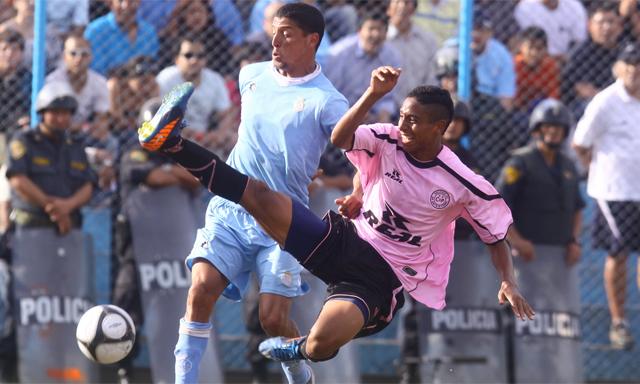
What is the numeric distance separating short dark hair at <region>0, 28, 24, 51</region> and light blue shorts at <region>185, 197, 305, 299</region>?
353 cm

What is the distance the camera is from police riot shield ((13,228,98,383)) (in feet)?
32.8

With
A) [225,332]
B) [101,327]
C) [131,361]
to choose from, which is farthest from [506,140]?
[101,327]

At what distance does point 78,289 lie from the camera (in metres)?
10.2

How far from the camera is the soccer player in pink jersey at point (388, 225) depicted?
7.00 metres

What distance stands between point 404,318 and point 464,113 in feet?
5.55

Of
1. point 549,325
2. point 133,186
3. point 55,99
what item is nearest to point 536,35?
point 549,325

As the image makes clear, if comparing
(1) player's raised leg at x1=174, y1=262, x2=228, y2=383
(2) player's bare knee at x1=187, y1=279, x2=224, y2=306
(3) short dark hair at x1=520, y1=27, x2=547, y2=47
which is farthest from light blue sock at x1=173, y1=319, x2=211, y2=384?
(3) short dark hair at x1=520, y1=27, x2=547, y2=47

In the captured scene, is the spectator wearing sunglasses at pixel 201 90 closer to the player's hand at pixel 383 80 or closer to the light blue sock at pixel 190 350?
the light blue sock at pixel 190 350

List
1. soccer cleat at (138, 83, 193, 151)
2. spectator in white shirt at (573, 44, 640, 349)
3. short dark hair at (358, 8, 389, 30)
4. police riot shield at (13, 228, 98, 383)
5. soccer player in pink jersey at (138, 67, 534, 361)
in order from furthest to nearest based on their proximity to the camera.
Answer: short dark hair at (358, 8, 389, 30), spectator in white shirt at (573, 44, 640, 349), police riot shield at (13, 228, 98, 383), soccer player in pink jersey at (138, 67, 534, 361), soccer cleat at (138, 83, 193, 151)

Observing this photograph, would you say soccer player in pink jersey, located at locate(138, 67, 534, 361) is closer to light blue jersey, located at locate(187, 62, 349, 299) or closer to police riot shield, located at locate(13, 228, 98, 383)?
light blue jersey, located at locate(187, 62, 349, 299)

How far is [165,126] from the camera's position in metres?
6.44

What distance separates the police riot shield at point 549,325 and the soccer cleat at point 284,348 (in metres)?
3.58

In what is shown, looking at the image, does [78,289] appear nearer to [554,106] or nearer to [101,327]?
[101,327]

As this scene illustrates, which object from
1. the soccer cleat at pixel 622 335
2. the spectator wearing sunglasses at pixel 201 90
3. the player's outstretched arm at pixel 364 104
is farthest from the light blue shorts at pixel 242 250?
the soccer cleat at pixel 622 335
